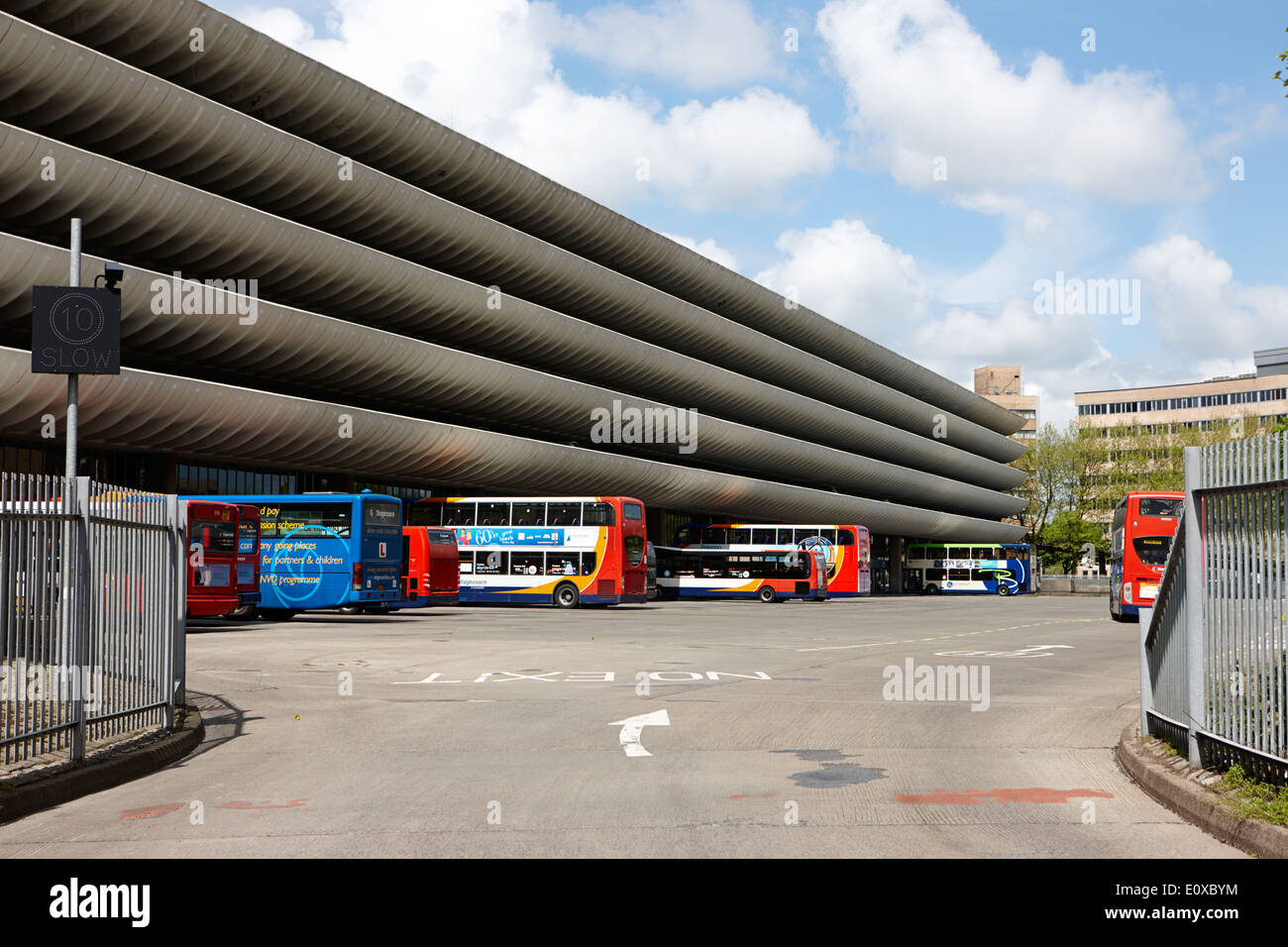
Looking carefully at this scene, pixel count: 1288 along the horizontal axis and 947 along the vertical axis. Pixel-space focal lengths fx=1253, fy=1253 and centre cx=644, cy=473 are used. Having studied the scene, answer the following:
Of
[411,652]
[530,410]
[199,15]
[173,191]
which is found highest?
[199,15]

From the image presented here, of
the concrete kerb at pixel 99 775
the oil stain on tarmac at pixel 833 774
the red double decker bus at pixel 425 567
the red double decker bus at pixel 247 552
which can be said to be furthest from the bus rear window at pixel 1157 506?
the concrete kerb at pixel 99 775

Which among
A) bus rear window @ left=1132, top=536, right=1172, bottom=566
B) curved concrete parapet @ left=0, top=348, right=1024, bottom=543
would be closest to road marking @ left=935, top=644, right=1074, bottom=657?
bus rear window @ left=1132, top=536, right=1172, bottom=566

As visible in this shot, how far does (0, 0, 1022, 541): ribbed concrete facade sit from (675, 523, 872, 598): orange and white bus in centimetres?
582

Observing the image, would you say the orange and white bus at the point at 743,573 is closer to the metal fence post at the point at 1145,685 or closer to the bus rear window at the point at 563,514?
the bus rear window at the point at 563,514

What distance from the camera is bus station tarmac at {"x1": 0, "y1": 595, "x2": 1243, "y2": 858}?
7.37m

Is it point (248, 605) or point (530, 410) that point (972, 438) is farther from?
point (248, 605)

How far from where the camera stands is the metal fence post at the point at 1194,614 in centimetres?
902

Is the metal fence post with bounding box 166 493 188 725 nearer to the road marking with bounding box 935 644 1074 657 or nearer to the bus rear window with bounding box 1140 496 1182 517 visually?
the road marking with bounding box 935 644 1074 657

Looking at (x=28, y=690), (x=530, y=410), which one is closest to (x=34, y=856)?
(x=28, y=690)

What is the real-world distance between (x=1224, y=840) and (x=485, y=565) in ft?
130

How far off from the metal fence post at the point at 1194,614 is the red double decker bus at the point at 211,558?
2607cm

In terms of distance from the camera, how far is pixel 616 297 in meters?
65.9

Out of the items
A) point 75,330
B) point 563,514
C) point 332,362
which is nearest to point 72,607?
point 75,330
